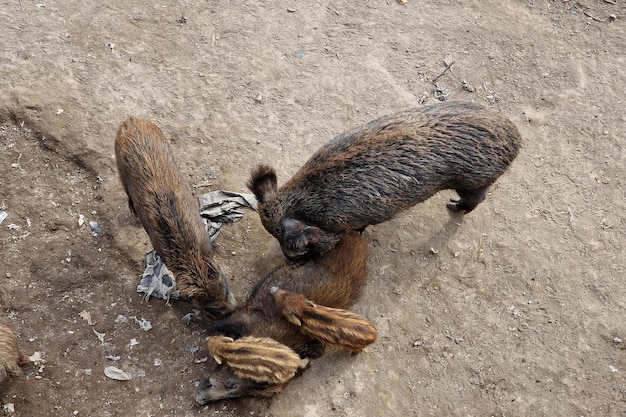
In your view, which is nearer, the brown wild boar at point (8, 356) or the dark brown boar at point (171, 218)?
the brown wild boar at point (8, 356)

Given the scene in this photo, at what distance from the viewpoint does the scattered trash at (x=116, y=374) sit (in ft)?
17.7

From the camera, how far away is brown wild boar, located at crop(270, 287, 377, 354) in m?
5.00

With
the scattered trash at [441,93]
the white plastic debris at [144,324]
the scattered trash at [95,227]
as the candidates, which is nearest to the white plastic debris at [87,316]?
the white plastic debris at [144,324]

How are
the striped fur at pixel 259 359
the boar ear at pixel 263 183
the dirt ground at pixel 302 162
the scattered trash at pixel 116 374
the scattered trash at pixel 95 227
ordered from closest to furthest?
the striped fur at pixel 259 359 → the scattered trash at pixel 116 374 → the dirt ground at pixel 302 162 → the boar ear at pixel 263 183 → the scattered trash at pixel 95 227

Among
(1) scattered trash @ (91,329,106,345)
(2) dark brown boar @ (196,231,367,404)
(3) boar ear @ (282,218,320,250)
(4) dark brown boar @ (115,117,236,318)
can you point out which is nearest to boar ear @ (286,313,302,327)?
(2) dark brown boar @ (196,231,367,404)

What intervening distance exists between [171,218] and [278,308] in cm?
132

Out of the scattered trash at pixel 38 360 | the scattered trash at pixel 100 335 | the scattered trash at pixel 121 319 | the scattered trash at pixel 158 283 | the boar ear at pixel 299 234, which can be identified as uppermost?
the boar ear at pixel 299 234

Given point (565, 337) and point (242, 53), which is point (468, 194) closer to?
point (565, 337)

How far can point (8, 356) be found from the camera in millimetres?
4941

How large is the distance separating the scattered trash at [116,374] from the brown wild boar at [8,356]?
747 millimetres

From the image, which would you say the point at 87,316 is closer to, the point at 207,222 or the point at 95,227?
the point at 95,227

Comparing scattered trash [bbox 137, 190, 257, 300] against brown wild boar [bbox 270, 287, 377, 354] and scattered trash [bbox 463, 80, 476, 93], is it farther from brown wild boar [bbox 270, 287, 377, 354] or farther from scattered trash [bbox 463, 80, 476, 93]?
scattered trash [bbox 463, 80, 476, 93]

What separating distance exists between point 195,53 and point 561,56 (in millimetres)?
5004

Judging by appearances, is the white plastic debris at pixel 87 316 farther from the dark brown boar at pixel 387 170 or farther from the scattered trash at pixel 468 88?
the scattered trash at pixel 468 88
